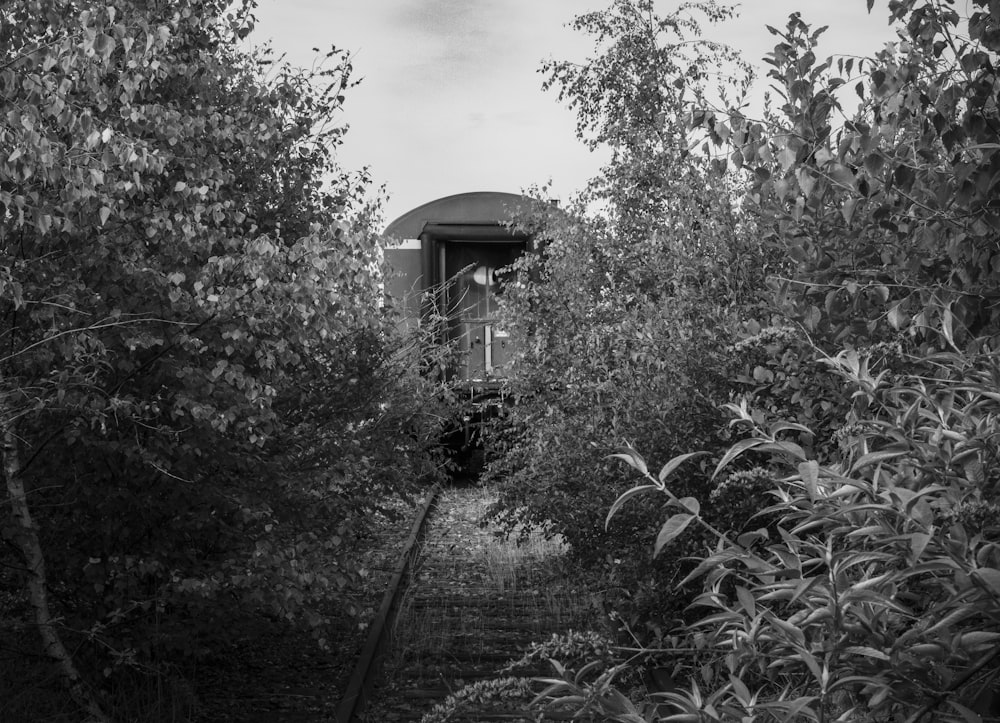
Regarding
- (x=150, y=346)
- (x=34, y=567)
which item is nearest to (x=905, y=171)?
(x=150, y=346)

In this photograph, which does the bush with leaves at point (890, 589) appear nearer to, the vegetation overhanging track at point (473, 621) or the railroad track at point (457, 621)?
the vegetation overhanging track at point (473, 621)

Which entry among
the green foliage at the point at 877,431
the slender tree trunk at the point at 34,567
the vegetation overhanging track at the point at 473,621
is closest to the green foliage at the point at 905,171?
the green foliage at the point at 877,431

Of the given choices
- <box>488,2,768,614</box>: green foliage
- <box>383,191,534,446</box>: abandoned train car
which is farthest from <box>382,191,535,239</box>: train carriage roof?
<box>488,2,768,614</box>: green foliage

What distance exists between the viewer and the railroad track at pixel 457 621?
6086mm

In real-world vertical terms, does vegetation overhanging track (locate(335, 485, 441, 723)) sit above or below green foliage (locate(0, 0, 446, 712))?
below

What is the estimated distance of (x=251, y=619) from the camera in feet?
18.4

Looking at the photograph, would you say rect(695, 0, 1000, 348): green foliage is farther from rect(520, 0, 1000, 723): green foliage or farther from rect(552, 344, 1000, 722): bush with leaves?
rect(552, 344, 1000, 722): bush with leaves

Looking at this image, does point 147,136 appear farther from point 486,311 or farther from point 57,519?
point 486,311

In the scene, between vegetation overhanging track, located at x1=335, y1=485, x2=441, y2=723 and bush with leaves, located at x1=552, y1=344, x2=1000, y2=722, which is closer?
bush with leaves, located at x1=552, y1=344, x2=1000, y2=722

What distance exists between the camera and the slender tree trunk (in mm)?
4594

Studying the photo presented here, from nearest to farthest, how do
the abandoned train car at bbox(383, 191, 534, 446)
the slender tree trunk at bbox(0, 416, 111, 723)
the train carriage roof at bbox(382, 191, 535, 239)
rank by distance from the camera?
the slender tree trunk at bbox(0, 416, 111, 723) < the abandoned train car at bbox(383, 191, 534, 446) < the train carriage roof at bbox(382, 191, 535, 239)

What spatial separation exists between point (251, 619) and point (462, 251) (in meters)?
11.6

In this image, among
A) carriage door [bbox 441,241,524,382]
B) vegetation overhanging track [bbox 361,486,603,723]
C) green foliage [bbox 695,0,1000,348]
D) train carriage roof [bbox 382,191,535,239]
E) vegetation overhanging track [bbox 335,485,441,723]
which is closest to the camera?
green foliage [bbox 695,0,1000,348]

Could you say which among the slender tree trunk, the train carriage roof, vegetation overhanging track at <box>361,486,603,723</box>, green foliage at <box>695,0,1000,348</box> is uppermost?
the train carriage roof
